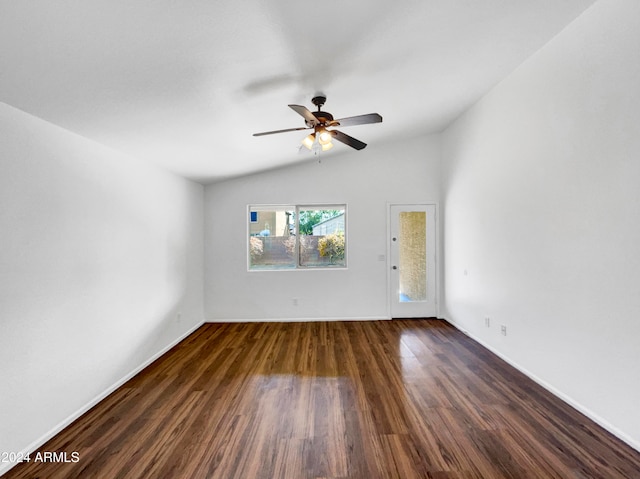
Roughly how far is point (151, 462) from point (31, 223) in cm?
178

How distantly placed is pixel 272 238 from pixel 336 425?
3.33m

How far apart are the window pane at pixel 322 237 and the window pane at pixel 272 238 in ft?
0.62

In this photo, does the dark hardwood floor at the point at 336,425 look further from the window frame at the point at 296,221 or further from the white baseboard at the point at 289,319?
the window frame at the point at 296,221

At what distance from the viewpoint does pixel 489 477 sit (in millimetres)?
1664

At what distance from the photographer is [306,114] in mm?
2295

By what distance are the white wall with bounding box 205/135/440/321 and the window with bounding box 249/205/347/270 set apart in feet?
0.47

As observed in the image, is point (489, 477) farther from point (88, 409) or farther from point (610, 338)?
point (88, 409)

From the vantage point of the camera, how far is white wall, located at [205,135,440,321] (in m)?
4.90

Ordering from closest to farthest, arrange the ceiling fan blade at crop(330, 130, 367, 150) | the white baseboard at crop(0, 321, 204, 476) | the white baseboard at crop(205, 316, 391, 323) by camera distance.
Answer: the white baseboard at crop(0, 321, 204, 476) → the ceiling fan blade at crop(330, 130, 367, 150) → the white baseboard at crop(205, 316, 391, 323)

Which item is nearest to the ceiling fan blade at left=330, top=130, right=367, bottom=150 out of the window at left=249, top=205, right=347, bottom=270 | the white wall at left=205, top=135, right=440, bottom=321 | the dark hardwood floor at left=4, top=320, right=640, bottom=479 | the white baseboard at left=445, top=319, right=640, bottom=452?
the white wall at left=205, top=135, right=440, bottom=321

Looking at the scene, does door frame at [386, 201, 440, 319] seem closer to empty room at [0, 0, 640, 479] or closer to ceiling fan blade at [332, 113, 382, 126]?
empty room at [0, 0, 640, 479]

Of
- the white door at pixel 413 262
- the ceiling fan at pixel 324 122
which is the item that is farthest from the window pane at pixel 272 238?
the ceiling fan at pixel 324 122

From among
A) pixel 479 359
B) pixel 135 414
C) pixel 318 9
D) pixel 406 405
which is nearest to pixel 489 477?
pixel 406 405

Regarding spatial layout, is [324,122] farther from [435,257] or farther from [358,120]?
[435,257]
